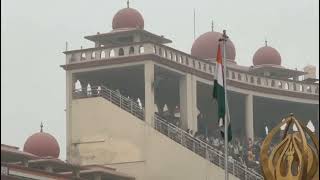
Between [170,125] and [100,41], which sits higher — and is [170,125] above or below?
below

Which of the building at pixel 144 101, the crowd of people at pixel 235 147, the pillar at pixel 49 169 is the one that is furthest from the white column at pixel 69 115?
the pillar at pixel 49 169

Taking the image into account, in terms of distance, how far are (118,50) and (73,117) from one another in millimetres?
Result: 3738

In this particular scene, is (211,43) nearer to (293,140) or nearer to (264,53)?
(264,53)

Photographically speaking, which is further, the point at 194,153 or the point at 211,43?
the point at 211,43

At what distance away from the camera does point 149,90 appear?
53.2 m

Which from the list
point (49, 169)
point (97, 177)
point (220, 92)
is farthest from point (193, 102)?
point (220, 92)

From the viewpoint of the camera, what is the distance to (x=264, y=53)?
65.7 m

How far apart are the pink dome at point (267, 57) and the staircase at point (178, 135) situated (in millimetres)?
13578

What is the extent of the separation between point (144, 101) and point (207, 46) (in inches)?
352

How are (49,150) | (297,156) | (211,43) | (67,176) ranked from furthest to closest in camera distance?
(211,43) → (49,150) → (67,176) → (297,156)

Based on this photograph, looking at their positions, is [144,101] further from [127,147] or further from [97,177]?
[97,177]

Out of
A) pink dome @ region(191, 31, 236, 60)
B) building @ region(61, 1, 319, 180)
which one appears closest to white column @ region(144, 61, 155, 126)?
building @ region(61, 1, 319, 180)

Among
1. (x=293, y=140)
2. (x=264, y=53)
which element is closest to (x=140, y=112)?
(x=264, y=53)

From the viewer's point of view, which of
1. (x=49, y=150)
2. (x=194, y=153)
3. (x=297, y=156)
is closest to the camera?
(x=297, y=156)
